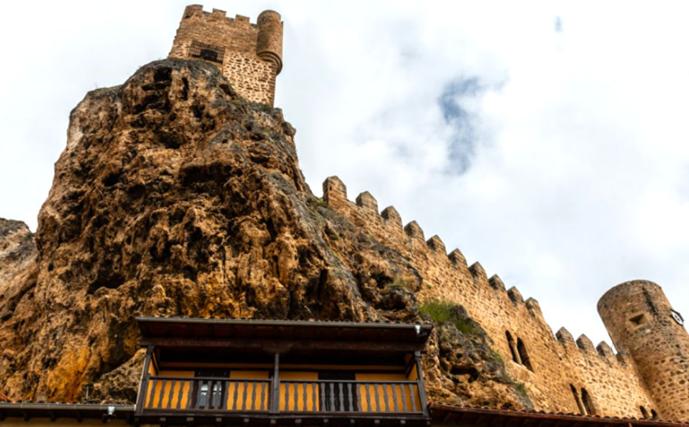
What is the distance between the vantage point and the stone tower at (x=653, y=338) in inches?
1246

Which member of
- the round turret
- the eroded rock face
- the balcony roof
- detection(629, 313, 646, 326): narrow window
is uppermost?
the round turret

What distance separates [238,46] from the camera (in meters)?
28.0

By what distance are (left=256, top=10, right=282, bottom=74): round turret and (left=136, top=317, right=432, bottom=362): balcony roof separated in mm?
17740

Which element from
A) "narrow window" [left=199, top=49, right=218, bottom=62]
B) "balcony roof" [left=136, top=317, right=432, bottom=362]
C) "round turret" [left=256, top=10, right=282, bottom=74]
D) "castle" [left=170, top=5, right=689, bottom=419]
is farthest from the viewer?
"round turret" [left=256, top=10, right=282, bottom=74]

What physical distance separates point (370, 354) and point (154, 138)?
10.8 meters

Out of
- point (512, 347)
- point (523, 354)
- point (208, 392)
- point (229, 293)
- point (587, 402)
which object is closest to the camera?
point (208, 392)

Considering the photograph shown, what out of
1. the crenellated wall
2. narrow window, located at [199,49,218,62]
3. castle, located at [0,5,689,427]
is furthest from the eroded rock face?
narrow window, located at [199,49,218,62]

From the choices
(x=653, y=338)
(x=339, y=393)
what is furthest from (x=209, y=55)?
(x=653, y=338)

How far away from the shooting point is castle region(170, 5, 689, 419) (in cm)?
2494

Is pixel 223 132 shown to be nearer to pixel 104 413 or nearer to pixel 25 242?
pixel 104 413

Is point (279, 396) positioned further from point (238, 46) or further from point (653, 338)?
point (653, 338)

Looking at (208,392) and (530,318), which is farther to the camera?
(530,318)

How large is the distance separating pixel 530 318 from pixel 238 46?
18.1 m

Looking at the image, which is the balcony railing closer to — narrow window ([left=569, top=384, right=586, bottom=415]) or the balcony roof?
the balcony roof
